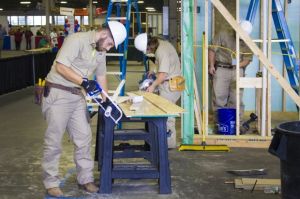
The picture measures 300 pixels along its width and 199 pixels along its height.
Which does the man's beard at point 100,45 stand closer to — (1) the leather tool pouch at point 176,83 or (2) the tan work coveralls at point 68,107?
(2) the tan work coveralls at point 68,107

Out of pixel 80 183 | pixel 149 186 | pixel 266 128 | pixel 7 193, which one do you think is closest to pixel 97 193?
pixel 80 183

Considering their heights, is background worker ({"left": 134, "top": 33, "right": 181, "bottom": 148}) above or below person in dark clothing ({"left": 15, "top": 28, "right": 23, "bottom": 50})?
below

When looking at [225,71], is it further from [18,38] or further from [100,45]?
[18,38]

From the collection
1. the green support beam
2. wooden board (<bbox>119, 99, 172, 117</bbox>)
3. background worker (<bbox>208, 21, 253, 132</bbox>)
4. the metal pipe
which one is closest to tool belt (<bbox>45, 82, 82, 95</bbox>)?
wooden board (<bbox>119, 99, 172, 117</bbox>)

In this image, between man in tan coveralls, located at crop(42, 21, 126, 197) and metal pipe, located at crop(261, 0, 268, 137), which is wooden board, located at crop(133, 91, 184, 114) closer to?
man in tan coveralls, located at crop(42, 21, 126, 197)

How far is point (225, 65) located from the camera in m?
8.66

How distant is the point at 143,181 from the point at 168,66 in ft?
6.07

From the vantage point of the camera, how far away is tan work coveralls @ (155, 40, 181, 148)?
7289mm

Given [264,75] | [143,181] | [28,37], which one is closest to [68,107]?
[143,181]

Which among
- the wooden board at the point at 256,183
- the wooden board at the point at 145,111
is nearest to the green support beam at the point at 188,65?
the wooden board at the point at 145,111

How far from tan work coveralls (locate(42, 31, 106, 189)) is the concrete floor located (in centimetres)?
49

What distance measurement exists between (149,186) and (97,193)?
2.00 ft

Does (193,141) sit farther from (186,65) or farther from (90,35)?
(90,35)

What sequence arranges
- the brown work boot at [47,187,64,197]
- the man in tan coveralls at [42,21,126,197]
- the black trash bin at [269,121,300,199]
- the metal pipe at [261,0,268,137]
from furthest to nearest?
the metal pipe at [261,0,268,137]
the brown work boot at [47,187,64,197]
the man in tan coveralls at [42,21,126,197]
the black trash bin at [269,121,300,199]
